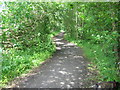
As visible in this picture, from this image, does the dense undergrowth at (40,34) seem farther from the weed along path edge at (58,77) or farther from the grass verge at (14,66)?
the weed along path edge at (58,77)

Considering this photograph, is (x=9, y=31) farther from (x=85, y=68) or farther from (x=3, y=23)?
(x=85, y=68)

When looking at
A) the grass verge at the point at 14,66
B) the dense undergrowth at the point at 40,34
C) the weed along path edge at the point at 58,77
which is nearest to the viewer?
the dense undergrowth at the point at 40,34

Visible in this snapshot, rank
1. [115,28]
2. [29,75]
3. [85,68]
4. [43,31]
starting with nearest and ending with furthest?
[115,28] → [29,75] → [85,68] → [43,31]

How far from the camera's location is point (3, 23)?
5.64 metres

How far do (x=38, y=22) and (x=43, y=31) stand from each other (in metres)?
0.85

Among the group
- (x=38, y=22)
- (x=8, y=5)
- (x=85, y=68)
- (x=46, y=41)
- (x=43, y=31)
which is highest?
(x=8, y=5)

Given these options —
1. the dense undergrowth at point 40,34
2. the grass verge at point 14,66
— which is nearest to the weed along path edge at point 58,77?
the grass verge at point 14,66

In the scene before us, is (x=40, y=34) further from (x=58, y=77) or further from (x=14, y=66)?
(x=58, y=77)

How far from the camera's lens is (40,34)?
8984 mm

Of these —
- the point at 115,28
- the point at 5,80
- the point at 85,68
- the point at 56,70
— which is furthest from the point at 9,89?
the point at 115,28

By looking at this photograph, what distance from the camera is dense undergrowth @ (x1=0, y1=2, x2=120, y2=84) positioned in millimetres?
3618

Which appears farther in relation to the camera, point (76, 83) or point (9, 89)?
point (76, 83)

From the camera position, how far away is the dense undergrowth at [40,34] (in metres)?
3.62

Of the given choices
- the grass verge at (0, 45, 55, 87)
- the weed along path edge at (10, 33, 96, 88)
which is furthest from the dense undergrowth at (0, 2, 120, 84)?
the weed along path edge at (10, 33, 96, 88)
